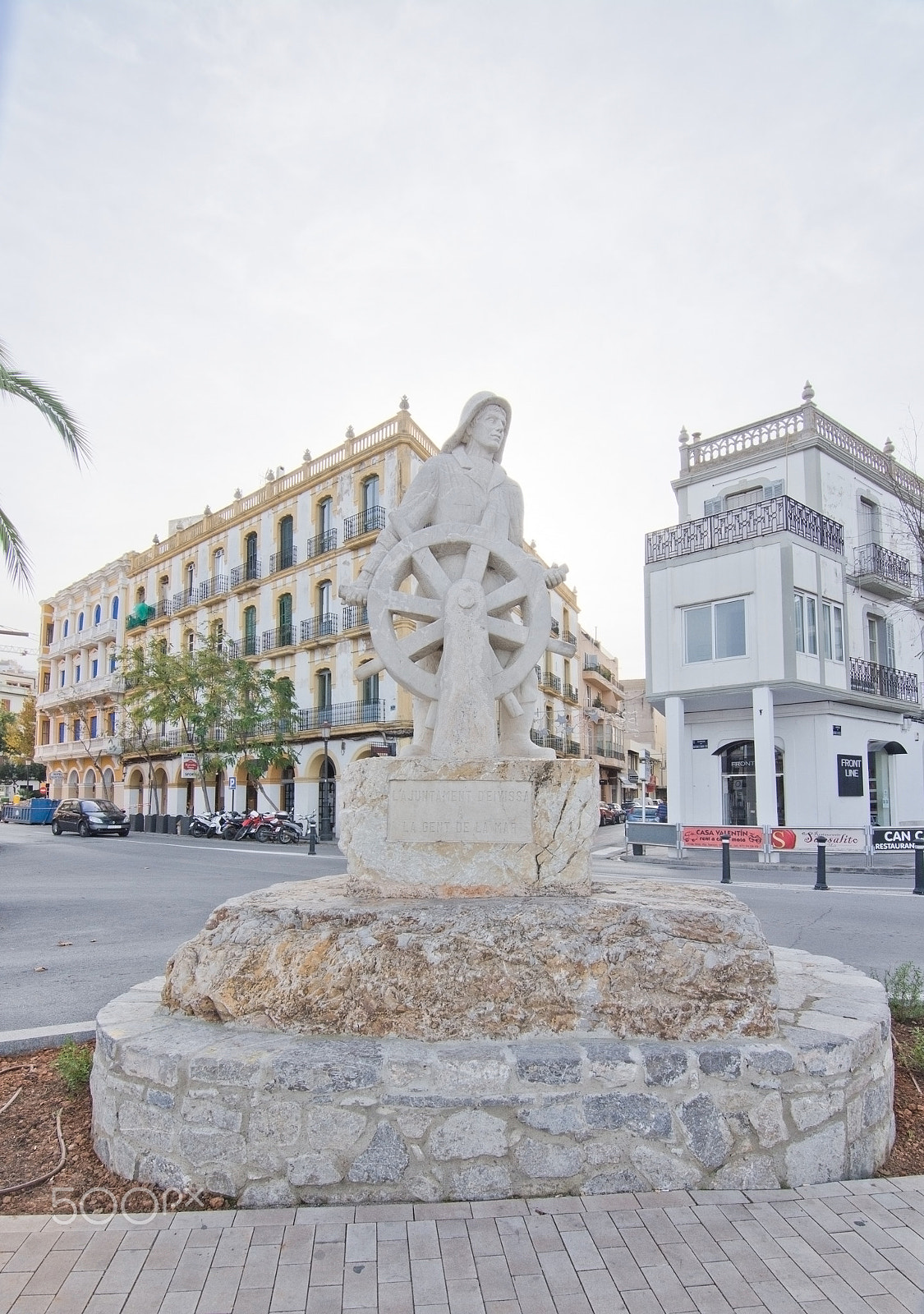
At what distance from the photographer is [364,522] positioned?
2919 centimetres

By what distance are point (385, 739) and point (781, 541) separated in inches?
534

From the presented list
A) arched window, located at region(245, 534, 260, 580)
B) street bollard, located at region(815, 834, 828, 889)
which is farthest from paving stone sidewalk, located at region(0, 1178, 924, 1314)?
arched window, located at region(245, 534, 260, 580)

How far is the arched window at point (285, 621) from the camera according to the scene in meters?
32.1

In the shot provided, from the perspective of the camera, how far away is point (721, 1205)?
2.99 m

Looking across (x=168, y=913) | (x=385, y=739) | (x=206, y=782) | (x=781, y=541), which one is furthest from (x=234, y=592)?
(x=168, y=913)

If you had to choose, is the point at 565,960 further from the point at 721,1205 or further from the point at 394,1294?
the point at 394,1294

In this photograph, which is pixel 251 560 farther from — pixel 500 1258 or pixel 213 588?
pixel 500 1258

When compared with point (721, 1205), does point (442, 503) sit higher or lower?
higher

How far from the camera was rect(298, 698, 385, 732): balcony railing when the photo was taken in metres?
27.7

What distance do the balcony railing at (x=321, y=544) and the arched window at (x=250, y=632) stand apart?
449 cm

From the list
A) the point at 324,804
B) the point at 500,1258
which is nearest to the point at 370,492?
the point at 324,804

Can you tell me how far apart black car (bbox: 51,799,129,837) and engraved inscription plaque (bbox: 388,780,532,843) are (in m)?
28.2

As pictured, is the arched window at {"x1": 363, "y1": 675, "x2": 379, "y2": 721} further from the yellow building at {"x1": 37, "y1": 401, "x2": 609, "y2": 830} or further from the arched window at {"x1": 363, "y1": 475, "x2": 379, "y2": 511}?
the arched window at {"x1": 363, "y1": 475, "x2": 379, "y2": 511}

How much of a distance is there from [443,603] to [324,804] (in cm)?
2638
